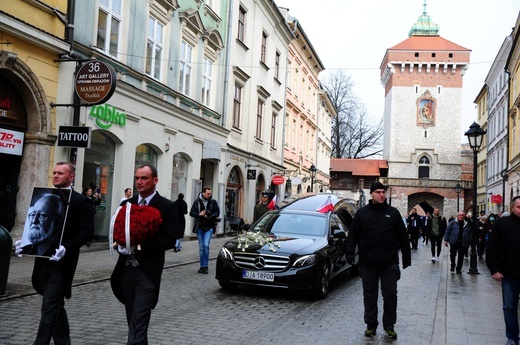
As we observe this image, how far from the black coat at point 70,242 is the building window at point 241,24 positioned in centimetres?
2123

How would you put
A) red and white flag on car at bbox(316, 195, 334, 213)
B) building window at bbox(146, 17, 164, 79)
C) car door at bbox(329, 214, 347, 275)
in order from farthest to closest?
building window at bbox(146, 17, 164, 79) < red and white flag on car at bbox(316, 195, 334, 213) < car door at bbox(329, 214, 347, 275)

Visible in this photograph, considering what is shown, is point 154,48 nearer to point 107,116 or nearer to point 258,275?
point 107,116

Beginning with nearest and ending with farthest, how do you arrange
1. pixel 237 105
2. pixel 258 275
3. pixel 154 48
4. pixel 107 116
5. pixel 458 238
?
1. pixel 258 275
2. pixel 107 116
3. pixel 458 238
4. pixel 154 48
5. pixel 237 105

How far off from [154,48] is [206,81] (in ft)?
15.9

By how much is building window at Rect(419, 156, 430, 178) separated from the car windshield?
5953cm

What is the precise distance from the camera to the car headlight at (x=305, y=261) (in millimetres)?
8984

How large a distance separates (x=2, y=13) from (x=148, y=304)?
28.8ft

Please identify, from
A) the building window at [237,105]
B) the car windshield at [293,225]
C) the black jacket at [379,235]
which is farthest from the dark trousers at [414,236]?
the black jacket at [379,235]

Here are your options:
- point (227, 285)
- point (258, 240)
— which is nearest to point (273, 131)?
point (258, 240)

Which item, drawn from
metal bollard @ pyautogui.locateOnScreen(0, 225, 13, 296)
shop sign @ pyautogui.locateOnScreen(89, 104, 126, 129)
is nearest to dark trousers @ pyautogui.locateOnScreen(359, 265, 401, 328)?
metal bollard @ pyautogui.locateOnScreen(0, 225, 13, 296)

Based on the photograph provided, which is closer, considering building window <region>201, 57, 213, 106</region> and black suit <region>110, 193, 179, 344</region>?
black suit <region>110, 193, 179, 344</region>

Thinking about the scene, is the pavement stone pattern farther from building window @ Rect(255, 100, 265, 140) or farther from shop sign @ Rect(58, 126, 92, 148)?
building window @ Rect(255, 100, 265, 140)

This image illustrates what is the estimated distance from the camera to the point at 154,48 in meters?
17.6

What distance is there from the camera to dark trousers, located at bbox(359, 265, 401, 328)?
6.74 m
